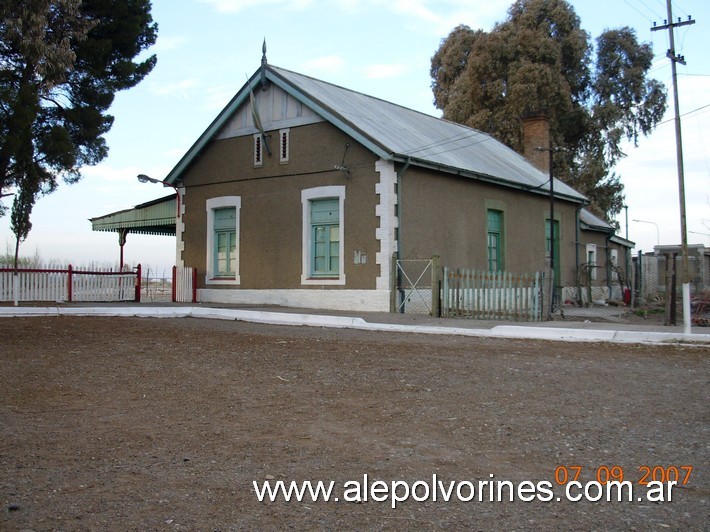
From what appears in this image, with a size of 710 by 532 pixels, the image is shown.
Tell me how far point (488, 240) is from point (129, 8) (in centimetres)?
1287

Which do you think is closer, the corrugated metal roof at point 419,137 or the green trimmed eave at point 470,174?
the green trimmed eave at point 470,174

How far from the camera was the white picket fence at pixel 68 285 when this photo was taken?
18000 millimetres

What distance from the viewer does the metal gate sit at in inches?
668

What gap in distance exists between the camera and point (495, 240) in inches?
840

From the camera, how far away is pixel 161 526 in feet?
12.3

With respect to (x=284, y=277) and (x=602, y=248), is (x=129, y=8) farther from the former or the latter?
(x=602, y=248)

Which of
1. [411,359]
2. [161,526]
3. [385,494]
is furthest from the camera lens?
[411,359]

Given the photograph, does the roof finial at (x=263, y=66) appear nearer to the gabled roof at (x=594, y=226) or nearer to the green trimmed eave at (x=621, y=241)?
the gabled roof at (x=594, y=226)

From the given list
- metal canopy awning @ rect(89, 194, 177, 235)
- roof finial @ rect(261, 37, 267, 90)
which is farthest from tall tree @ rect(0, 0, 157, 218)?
roof finial @ rect(261, 37, 267, 90)

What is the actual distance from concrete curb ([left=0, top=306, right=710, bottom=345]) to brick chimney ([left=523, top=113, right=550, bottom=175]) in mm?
16862

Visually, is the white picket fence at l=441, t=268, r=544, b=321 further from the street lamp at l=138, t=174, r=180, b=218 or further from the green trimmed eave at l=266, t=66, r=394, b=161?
the street lamp at l=138, t=174, r=180, b=218

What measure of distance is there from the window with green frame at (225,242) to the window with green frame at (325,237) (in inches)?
118

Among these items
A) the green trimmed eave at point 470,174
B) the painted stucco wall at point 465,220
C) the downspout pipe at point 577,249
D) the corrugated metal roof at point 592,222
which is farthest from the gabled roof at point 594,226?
the painted stucco wall at point 465,220

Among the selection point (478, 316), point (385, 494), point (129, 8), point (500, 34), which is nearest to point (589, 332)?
point (478, 316)
